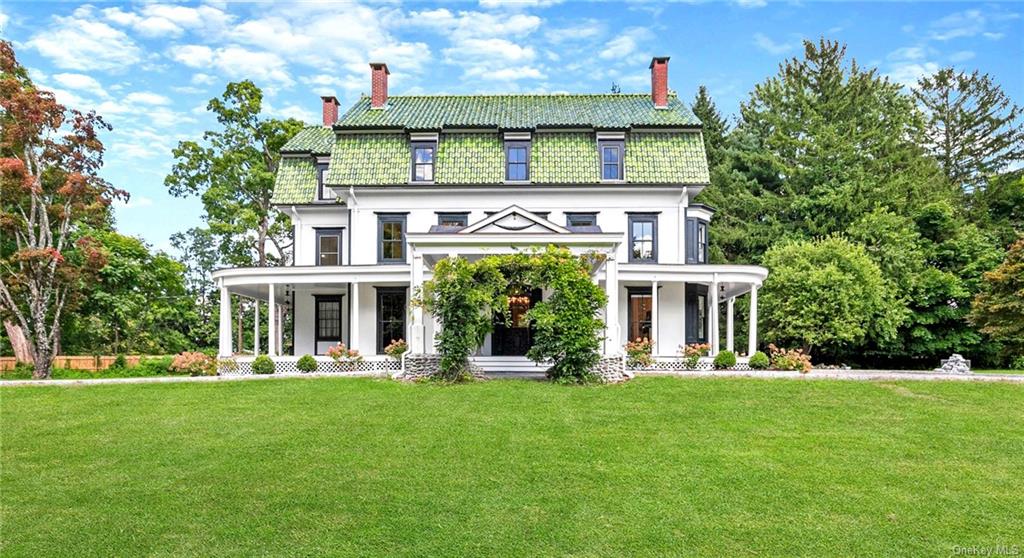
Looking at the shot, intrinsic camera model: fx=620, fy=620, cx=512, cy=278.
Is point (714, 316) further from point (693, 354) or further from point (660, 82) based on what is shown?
point (660, 82)

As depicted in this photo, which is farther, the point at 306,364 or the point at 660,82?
the point at 660,82

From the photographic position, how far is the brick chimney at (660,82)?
22297mm

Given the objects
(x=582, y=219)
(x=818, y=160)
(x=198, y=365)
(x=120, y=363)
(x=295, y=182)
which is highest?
(x=818, y=160)

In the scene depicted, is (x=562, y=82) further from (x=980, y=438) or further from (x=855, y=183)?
(x=980, y=438)

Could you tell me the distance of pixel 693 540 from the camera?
582 centimetres

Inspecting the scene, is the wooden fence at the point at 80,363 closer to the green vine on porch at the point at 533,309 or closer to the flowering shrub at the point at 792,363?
the green vine on porch at the point at 533,309

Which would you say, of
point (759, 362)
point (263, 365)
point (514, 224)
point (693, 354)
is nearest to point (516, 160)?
point (514, 224)

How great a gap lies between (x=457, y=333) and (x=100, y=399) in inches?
310

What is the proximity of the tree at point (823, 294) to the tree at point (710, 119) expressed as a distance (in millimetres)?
15889

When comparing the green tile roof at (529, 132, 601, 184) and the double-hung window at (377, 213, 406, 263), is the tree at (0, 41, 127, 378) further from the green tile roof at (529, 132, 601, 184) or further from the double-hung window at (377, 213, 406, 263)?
the green tile roof at (529, 132, 601, 184)

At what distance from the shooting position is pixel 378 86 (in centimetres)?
2286

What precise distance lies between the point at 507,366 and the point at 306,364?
5631mm

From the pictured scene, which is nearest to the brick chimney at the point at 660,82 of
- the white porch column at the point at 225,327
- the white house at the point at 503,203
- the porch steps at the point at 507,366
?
the white house at the point at 503,203

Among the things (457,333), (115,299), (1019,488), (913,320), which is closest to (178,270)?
(115,299)
